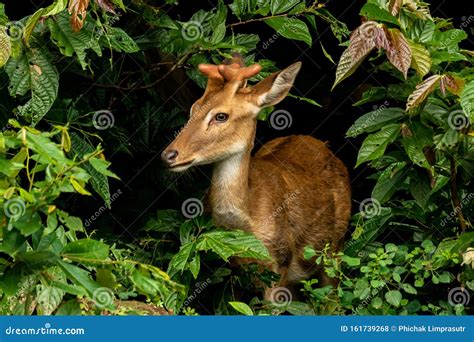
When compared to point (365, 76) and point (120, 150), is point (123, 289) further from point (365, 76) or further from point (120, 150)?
point (365, 76)

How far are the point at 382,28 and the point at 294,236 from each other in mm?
2583

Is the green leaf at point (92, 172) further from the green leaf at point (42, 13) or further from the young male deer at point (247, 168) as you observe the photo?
the green leaf at point (42, 13)

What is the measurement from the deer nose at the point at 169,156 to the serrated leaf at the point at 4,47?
1.36m

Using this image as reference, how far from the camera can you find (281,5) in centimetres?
780

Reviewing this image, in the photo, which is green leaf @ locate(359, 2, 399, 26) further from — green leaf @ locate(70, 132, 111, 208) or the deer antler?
green leaf @ locate(70, 132, 111, 208)

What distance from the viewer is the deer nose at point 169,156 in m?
7.48

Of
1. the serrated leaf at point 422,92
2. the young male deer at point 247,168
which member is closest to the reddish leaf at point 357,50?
the serrated leaf at point 422,92

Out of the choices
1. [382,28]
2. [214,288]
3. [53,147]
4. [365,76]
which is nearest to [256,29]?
[365,76]

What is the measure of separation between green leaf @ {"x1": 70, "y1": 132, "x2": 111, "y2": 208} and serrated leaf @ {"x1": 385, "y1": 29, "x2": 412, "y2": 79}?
7.01ft

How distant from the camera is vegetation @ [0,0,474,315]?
521 cm

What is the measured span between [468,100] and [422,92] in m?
0.29

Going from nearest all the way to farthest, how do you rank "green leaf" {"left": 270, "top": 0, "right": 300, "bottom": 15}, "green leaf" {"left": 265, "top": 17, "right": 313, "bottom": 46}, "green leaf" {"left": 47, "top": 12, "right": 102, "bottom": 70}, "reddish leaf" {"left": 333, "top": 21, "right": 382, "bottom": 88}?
"reddish leaf" {"left": 333, "top": 21, "right": 382, "bottom": 88} < "green leaf" {"left": 47, "top": 12, "right": 102, "bottom": 70} < "green leaf" {"left": 265, "top": 17, "right": 313, "bottom": 46} < "green leaf" {"left": 270, "top": 0, "right": 300, "bottom": 15}

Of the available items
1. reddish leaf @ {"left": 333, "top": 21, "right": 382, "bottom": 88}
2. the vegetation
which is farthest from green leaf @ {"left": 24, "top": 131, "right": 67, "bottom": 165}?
reddish leaf @ {"left": 333, "top": 21, "right": 382, "bottom": 88}

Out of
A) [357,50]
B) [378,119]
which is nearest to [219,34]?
[378,119]
